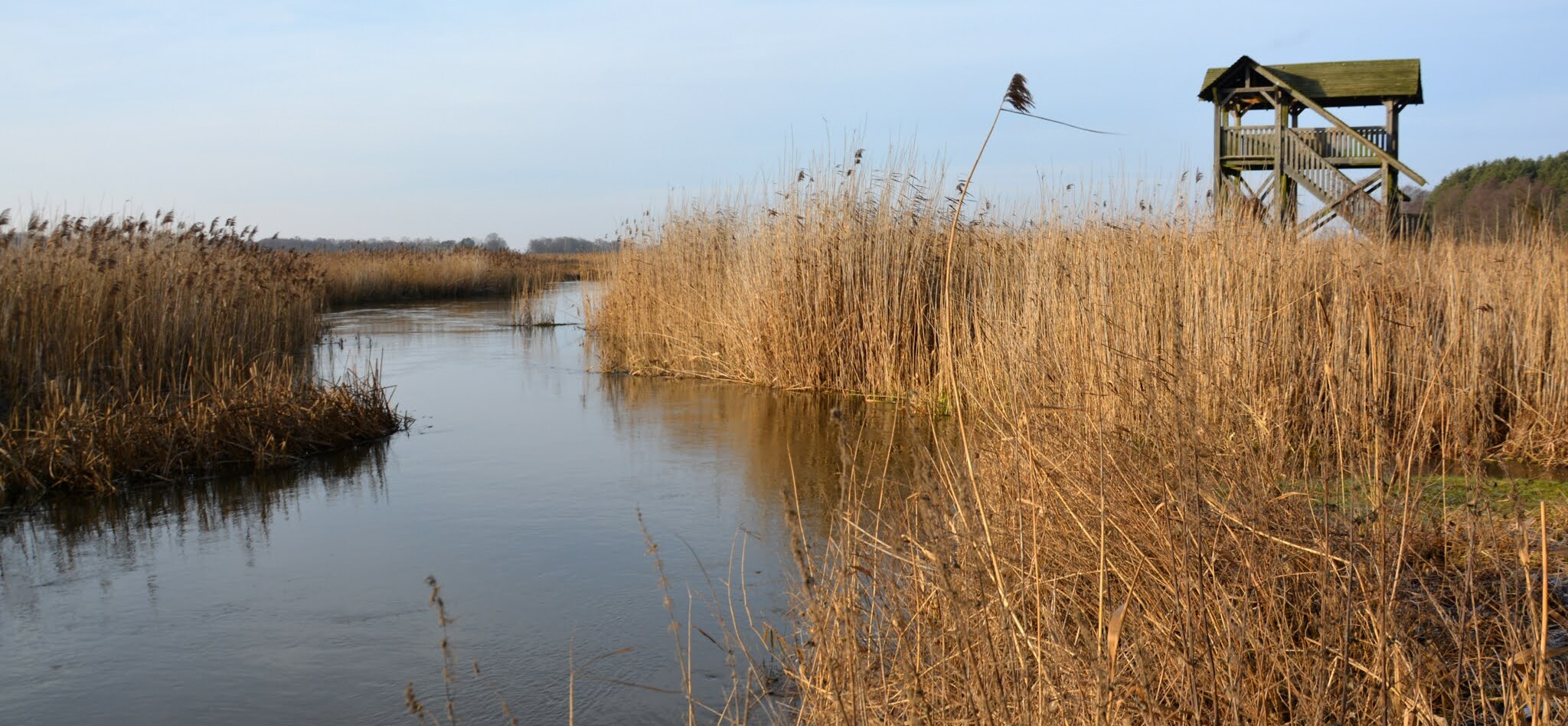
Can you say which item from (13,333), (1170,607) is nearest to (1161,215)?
(1170,607)

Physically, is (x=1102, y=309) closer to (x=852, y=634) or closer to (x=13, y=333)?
(x=852, y=634)

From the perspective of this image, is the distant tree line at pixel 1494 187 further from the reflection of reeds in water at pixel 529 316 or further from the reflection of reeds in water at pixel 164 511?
the reflection of reeds in water at pixel 164 511

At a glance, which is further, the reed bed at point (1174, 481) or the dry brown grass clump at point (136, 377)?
the dry brown grass clump at point (136, 377)

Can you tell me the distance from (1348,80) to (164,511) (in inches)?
701

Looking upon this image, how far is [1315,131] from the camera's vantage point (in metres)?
16.4

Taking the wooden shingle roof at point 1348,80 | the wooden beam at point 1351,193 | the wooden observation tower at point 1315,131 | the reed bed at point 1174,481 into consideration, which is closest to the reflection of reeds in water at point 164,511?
the reed bed at point 1174,481

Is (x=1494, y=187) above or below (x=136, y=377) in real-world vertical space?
above

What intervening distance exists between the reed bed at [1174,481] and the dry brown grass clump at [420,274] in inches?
538

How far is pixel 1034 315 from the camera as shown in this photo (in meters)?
5.45

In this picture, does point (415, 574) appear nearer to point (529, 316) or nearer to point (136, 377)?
point (136, 377)

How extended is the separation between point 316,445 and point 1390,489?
21.1ft

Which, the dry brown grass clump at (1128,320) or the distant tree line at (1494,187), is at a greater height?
the distant tree line at (1494,187)

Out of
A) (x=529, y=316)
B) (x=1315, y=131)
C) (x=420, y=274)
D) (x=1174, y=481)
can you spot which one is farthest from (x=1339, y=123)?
(x=420, y=274)

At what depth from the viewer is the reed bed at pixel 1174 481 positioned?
2289 mm
